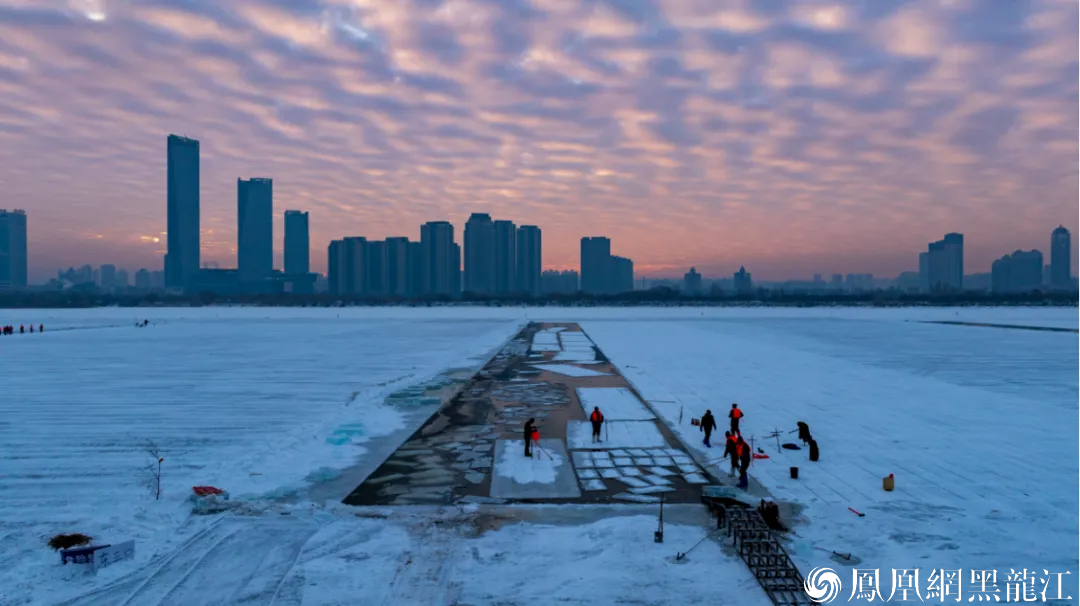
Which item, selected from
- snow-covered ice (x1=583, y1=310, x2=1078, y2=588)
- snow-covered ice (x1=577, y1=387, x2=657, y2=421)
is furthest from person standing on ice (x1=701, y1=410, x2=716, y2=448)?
snow-covered ice (x1=577, y1=387, x2=657, y2=421)

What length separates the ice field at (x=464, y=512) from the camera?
411 inches

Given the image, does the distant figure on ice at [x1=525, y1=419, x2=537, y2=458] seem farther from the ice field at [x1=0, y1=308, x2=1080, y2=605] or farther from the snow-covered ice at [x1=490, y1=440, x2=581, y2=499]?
the ice field at [x1=0, y1=308, x2=1080, y2=605]

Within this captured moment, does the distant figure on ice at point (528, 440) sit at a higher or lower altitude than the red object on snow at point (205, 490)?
higher

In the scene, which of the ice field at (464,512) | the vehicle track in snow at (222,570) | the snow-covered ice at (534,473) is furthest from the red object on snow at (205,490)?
the snow-covered ice at (534,473)

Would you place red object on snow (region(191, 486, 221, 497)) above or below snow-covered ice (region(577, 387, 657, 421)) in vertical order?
below

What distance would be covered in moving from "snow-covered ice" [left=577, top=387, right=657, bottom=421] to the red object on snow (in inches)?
510

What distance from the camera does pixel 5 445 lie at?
62.9 ft

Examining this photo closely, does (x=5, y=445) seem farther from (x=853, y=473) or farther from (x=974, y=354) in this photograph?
(x=974, y=354)

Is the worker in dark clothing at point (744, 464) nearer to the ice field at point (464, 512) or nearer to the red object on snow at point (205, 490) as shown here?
the ice field at point (464, 512)

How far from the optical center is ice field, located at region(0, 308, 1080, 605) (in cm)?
1044

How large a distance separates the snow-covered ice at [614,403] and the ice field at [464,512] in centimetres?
98

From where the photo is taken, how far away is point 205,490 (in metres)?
14.5

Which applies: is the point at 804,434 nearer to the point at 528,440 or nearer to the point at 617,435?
the point at 617,435

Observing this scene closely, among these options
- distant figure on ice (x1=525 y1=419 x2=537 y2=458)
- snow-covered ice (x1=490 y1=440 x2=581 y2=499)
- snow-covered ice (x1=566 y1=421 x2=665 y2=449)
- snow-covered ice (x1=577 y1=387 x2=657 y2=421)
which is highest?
distant figure on ice (x1=525 y1=419 x2=537 y2=458)
